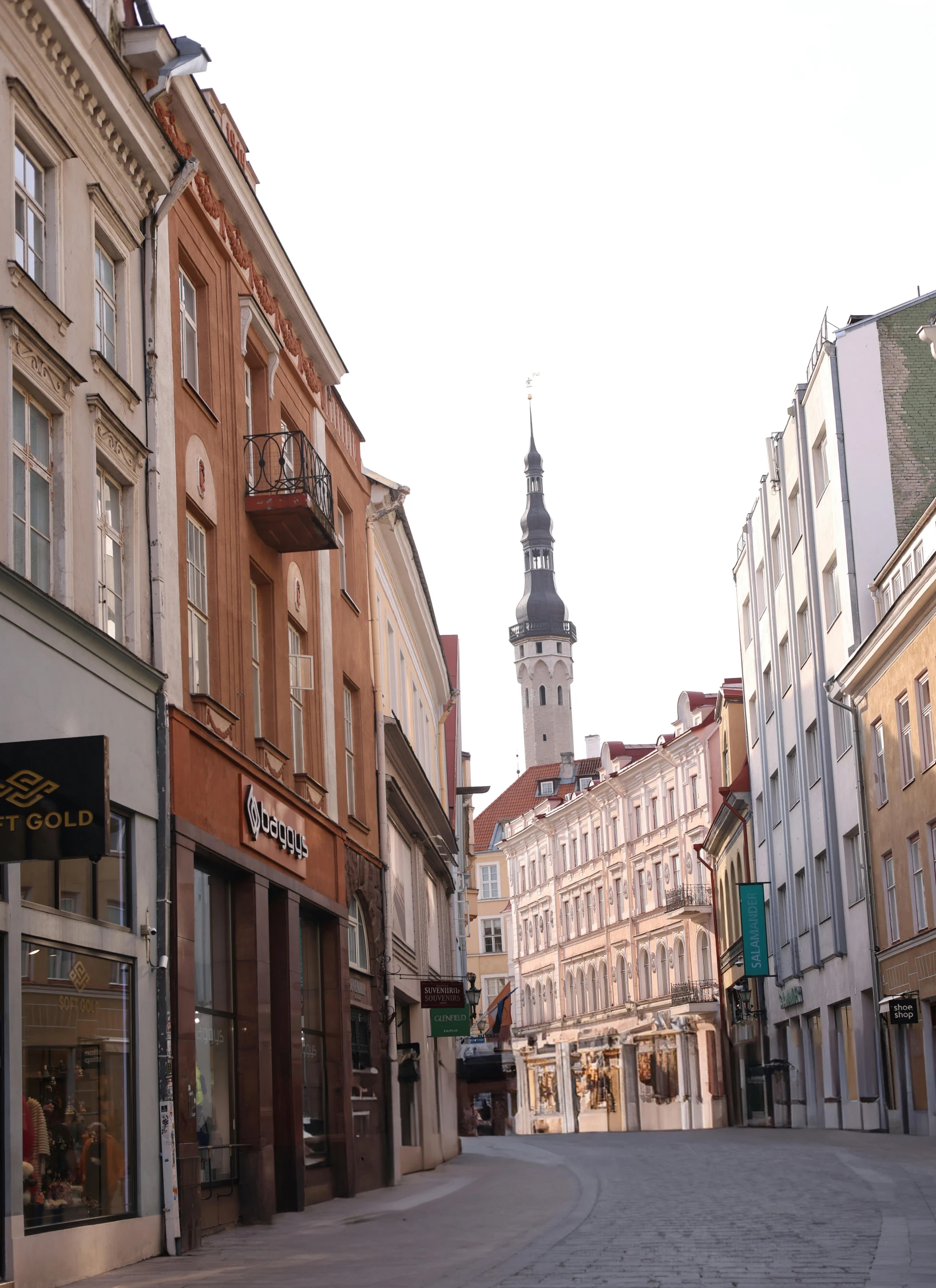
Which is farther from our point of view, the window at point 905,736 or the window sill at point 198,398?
the window at point 905,736

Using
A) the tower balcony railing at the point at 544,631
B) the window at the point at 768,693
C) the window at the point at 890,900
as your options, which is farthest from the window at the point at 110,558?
the tower balcony railing at the point at 544,631

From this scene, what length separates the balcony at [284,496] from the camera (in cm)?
1945

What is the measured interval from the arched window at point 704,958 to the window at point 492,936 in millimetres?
35983

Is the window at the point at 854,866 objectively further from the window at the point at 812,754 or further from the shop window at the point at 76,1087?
the shop window at the point at 76,1087

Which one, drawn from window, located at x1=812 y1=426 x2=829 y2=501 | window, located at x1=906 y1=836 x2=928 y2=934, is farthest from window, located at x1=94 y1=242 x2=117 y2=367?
window, located at x1=812 y1=426 x2=829 y2=501

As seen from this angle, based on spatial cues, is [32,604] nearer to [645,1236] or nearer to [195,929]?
[195,929]

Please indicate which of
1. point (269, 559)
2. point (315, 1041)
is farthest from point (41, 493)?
point (315, 1041)

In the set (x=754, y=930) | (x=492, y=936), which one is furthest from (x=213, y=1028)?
(x=492, y=936)

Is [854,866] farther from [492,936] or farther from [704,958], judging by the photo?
[492,936]

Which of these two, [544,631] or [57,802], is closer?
[57,802]

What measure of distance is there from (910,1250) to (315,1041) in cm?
1123

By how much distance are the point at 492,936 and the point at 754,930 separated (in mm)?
54245

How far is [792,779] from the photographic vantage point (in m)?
45.8

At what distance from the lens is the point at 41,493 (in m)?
13.4
